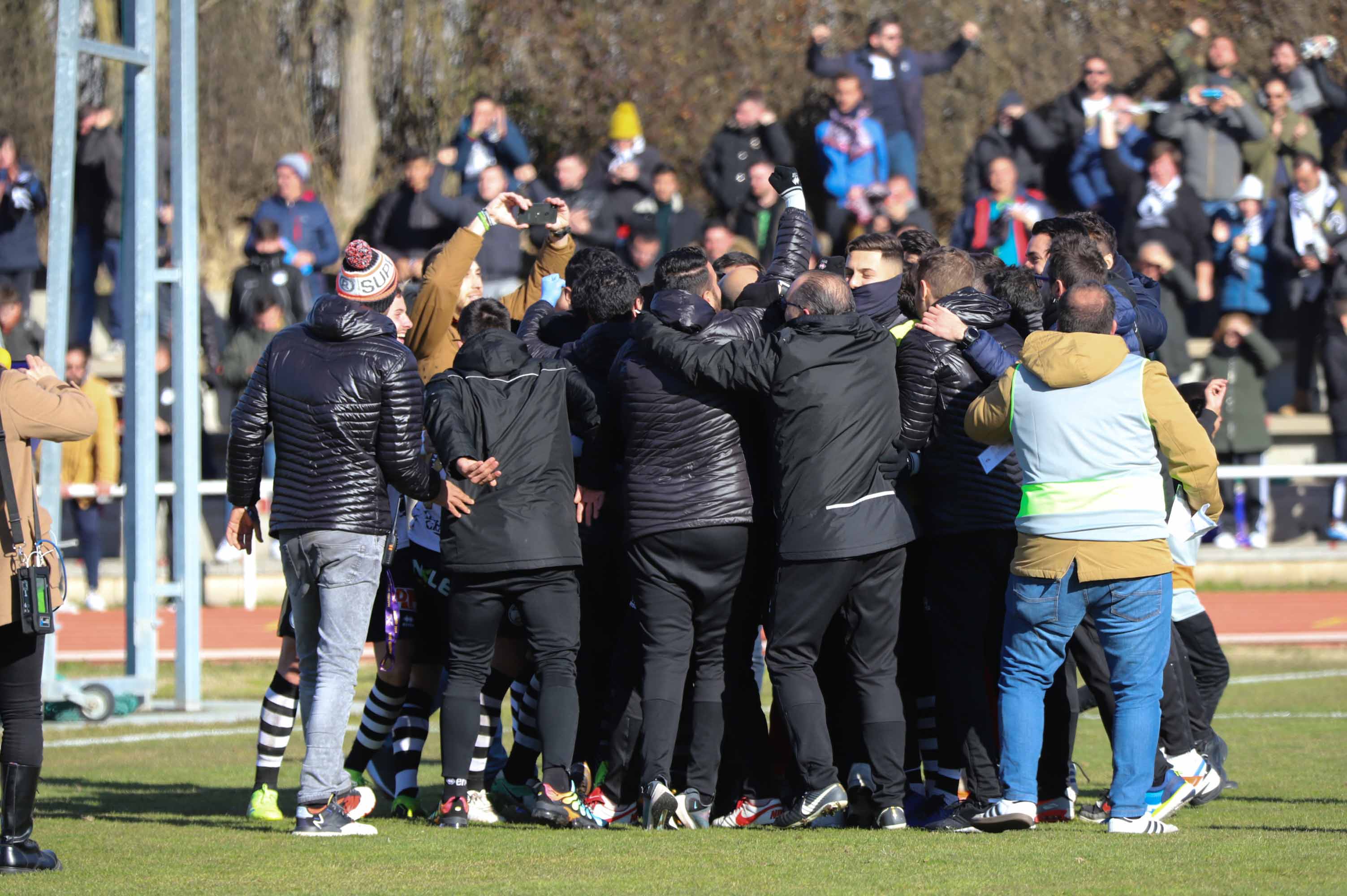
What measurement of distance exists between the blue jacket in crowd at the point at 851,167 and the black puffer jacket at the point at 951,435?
10267 millimetres

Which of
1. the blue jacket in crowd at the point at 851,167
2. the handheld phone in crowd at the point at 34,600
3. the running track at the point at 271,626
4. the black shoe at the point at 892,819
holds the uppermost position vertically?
the blue jacket in crowd at the point at 851,167

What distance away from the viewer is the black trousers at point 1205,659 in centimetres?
814

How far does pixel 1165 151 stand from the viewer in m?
16.9

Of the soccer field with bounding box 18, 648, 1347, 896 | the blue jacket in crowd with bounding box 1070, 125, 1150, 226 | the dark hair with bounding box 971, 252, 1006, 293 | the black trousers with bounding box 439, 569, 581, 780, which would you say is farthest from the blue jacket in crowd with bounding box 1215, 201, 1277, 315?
the black trousers with bounding box 439, 569, 581, 780

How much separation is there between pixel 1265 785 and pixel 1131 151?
10.1m

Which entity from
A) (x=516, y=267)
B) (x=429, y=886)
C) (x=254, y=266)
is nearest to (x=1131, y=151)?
(x=516, y=267)

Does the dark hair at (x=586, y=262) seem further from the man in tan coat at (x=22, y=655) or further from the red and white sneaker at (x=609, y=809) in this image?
the man in tan coat at (x=22, y=655)

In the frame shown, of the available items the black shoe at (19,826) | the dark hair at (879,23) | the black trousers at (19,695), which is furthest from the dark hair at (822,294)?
the dark hair at (879,23)

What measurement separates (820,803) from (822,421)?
1.46 m

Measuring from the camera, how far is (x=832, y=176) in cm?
1759

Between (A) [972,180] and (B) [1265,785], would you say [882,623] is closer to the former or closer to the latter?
(B) [1265,785]

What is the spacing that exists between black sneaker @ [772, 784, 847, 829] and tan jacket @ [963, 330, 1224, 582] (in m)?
1.10

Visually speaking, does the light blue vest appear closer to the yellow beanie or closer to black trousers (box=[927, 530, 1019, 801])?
black trousers (box=[927, 530, 1019, 801])

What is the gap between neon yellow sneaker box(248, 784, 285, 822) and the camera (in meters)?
7.82
